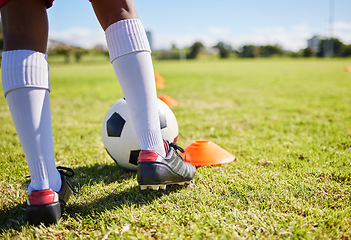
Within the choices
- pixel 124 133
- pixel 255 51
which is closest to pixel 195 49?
pixel 255 51

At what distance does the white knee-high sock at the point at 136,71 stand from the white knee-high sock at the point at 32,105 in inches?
15.4

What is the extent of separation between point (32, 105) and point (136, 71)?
21.6 inches

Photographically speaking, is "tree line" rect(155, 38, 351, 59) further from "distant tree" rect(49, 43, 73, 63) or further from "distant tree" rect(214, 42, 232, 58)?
"distant tree" rect(49, 43, 73, 63)

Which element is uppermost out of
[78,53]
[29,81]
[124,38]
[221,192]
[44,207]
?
[78,53]

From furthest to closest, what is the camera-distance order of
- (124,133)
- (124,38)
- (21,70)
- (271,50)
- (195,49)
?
(271,50), (195,49), (124,133), (124,38), (21,70)

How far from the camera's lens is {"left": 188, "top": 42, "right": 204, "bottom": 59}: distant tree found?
74312 mm

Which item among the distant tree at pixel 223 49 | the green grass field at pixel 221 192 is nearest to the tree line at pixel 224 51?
the distant tree at pixel 223 49

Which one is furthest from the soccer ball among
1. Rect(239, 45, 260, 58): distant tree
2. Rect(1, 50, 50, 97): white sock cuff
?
Rect(239, 45, 260, 58): distant tree

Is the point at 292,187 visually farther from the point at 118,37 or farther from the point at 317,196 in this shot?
the point at 118,37

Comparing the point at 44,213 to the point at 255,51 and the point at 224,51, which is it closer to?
the point at 224,51

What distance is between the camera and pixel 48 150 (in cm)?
158

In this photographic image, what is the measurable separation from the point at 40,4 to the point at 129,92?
2.10 ft

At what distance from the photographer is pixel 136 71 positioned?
1.61m

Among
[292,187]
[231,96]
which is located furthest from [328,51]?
[292,187]
